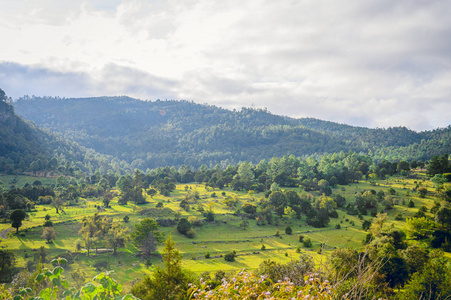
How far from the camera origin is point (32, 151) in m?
136

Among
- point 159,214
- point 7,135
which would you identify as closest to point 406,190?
point 159,214

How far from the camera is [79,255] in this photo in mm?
43406

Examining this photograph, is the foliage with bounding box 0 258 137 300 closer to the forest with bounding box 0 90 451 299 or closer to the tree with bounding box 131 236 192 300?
the forest with bounding box 0 90 451 299

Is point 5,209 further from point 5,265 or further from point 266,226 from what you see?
point 266,226

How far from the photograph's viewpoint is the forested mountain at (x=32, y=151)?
11581cm

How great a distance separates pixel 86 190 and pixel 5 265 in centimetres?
5837

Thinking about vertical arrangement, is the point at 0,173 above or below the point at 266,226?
above

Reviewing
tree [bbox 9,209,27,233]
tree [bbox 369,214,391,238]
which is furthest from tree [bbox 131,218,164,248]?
tree [bbox 369,214,391,238]

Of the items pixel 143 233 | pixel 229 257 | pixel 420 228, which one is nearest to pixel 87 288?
pixel 229 257

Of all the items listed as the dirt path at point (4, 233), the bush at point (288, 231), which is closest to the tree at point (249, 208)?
the bush at point (288, 231)

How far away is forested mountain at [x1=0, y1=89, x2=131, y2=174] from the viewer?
4560 inches

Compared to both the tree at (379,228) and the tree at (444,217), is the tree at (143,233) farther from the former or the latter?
the tree at (444,217)

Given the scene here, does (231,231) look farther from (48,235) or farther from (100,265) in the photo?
(48,235)

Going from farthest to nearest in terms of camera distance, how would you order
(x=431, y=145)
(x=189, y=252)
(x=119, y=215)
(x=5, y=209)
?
(x=431, y=145)
(x=119, y=215)
(x=5, y=209)
(x=189, y=252)
